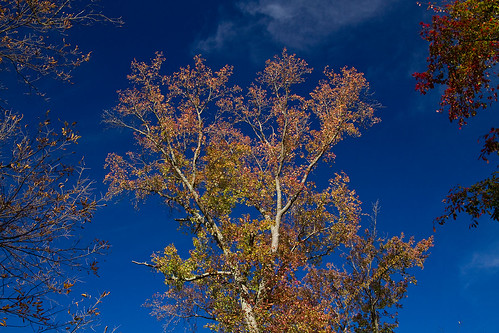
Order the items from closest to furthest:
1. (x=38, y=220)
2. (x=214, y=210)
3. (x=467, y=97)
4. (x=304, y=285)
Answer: (x=38, y=220)
(x=467, y=97)
(x=214, y=210)
(x=304, y=285)

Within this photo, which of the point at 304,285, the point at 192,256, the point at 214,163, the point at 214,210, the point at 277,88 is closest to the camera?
the point at 192,256

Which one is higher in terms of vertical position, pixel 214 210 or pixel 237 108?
pixel 237 108

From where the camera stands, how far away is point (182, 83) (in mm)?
19766

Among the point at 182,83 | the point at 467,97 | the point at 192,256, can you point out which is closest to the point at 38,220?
the point at 467,97

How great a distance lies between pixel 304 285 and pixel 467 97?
1740 cm

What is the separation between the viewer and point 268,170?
796 inches

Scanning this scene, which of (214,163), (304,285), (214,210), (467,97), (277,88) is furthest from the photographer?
(304,285)

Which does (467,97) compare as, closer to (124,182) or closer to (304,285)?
(124,182)

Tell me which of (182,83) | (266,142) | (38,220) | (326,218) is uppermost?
(182,83)

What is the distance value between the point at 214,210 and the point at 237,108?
23.2 feet

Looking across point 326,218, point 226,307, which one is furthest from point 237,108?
point 226,307

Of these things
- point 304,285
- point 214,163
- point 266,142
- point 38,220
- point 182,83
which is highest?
point 182,83

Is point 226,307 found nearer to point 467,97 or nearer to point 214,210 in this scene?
point 214,210

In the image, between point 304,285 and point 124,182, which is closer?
point 124,182
